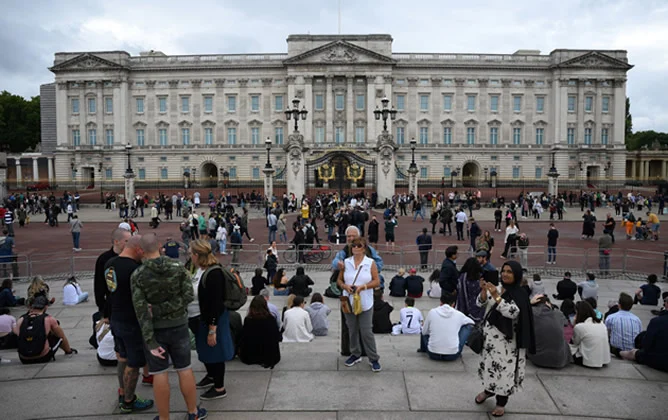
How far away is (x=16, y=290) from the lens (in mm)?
15031

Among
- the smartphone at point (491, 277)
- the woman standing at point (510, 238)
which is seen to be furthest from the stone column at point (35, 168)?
the smartphone at point (491, 277)

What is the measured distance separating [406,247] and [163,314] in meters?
15.5

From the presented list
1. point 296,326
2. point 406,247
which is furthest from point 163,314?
point 406,247

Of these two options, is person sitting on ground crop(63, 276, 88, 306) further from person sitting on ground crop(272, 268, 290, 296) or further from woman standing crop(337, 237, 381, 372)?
woman standing crop(337, 237, 381, 372)

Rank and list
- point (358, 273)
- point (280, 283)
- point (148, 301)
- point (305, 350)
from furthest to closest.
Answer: point (280, 283)
point (305, 350)
point (358, 273)
point (148, 301)

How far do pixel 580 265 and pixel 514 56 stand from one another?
6134cm

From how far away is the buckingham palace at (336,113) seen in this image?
228 feet

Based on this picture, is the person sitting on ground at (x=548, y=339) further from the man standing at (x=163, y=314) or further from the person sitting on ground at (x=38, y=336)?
the person sitting on ground at (x=38, y=336)

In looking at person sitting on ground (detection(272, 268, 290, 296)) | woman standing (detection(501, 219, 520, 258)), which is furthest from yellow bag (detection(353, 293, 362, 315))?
woman standing (detection(501, 219, 520, 258))

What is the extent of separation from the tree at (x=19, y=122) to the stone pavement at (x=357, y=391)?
333ft

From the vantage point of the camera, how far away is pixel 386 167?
40719 mm

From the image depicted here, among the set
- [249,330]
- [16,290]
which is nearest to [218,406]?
[249,330]

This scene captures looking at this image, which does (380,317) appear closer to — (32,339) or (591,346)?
(591,346)

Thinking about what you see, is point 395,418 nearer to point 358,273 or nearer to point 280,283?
point 358,273
